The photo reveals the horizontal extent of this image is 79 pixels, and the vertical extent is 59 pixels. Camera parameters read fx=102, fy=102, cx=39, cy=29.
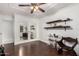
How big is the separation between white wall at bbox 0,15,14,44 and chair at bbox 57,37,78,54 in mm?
870

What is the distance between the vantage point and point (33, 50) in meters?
1.82

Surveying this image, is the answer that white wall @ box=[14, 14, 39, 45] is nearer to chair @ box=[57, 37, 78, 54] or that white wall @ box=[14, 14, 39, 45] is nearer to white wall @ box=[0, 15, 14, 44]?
white wall @ box=[0, 15, 14, 44]

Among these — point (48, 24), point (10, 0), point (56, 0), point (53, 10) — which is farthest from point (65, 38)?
point (10, 0)

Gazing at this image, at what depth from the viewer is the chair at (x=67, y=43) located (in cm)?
170

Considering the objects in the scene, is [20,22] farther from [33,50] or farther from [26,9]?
[33,50]

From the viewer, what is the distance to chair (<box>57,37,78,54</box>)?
170 centimetres

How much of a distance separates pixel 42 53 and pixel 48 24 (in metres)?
0.53

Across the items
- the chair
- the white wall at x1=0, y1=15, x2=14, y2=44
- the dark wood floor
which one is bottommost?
the dark wood floor

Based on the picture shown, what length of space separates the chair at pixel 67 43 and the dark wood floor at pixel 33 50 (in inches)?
4.0

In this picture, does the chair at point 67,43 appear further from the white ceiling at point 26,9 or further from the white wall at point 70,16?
the white ceiling at point 26,9

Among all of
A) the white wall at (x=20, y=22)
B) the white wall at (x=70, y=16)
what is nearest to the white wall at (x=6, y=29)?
the white wall at (x=20, y=22)

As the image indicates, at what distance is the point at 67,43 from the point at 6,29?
43.1 inches

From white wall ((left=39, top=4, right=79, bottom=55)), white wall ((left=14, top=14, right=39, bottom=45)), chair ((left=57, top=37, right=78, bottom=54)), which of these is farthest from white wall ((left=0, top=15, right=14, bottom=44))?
chair ((left=57, top=37, right=78, bottom=54))

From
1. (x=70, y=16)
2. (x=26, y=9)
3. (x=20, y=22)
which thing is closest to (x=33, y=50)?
(x=20, y=22)
